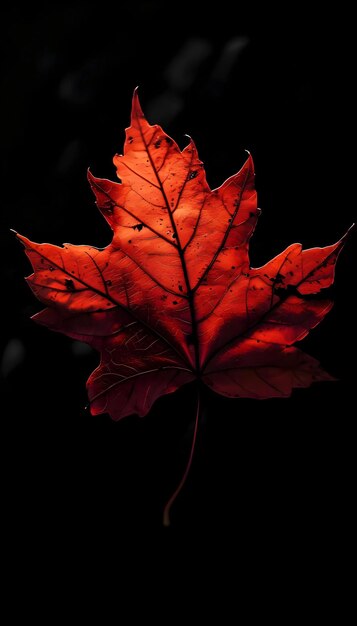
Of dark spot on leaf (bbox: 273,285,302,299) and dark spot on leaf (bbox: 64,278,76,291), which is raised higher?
dark spot on leaf (bbox: 273,285,302,299)

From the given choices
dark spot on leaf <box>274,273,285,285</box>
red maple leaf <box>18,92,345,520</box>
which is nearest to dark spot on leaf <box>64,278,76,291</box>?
red maple leaf <box>18,92,345,520</box>

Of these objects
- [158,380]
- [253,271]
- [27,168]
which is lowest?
[158,380]

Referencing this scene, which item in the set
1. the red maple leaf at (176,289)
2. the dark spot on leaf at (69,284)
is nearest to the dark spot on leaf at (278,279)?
the red maple leaf at (176,289)

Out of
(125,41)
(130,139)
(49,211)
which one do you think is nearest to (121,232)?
(130,139)

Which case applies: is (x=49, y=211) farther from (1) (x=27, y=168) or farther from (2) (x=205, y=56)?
(2) (x=205, y=56)

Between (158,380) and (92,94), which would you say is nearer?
(158,380)

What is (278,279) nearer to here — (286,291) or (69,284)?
(286,291)

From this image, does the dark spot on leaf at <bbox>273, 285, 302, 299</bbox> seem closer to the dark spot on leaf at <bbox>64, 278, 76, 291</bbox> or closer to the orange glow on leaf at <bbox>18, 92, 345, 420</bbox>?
the orange glow on leaf at <bbox>18, 92, 345, 420</bbox>

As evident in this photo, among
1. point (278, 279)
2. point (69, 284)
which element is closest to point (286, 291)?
point (278, 279)
